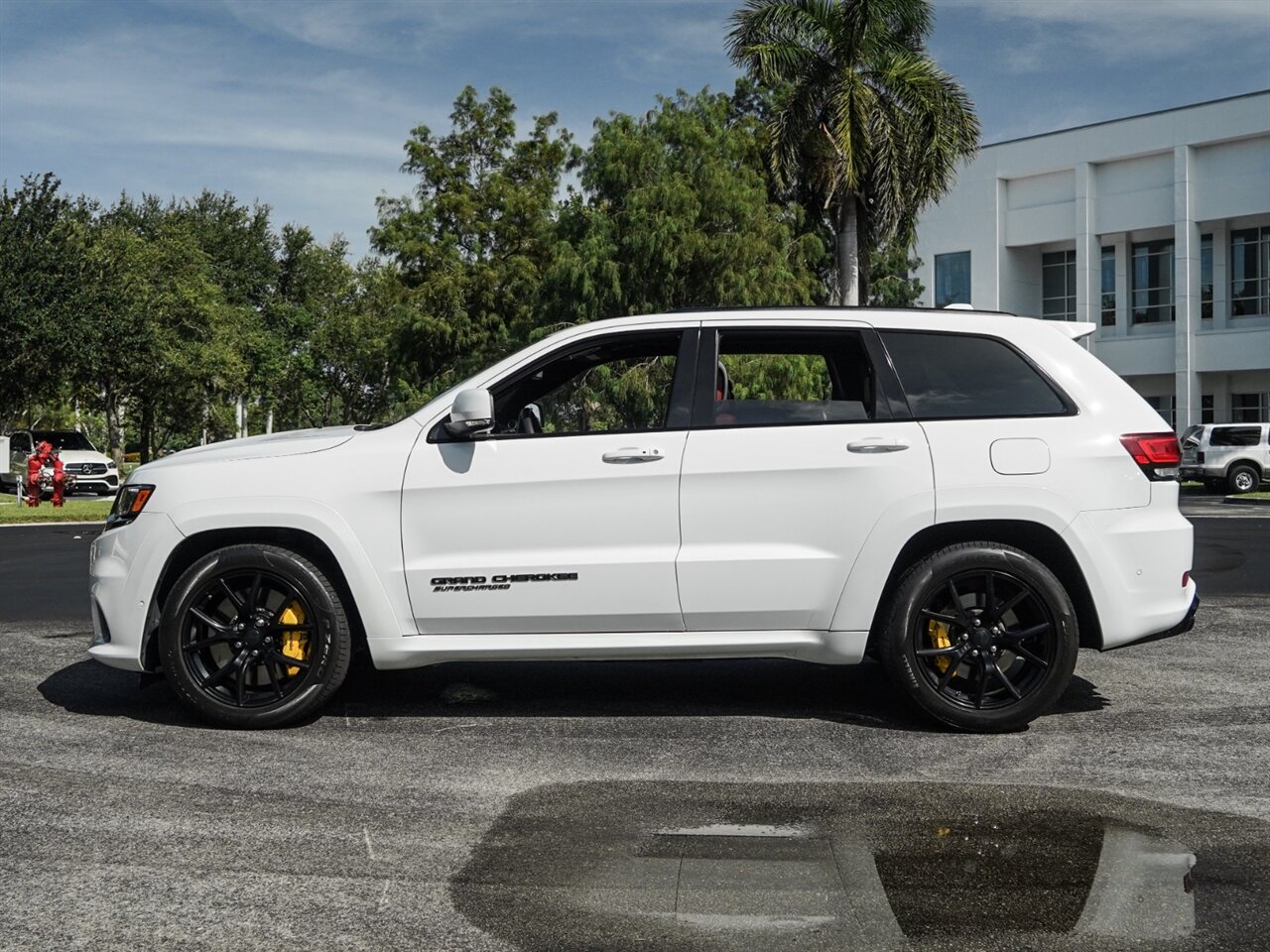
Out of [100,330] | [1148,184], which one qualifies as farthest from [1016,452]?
[1148,184]

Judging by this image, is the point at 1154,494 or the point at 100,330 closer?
the point at 1154,494

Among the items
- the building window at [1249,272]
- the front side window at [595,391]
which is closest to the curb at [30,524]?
the front side window at [595,391]

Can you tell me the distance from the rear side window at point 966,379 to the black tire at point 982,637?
2.10 feet

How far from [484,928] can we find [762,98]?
34.9 meters

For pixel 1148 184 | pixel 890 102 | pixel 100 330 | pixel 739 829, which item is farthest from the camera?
pixel 1148 184

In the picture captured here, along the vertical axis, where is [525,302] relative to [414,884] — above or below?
above

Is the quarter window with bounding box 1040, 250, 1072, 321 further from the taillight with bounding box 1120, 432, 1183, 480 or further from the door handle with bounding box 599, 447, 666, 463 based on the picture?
the door handle with bounding box 599, 447, 666, 463

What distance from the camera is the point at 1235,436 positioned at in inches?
1299

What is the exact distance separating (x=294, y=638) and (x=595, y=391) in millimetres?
1784

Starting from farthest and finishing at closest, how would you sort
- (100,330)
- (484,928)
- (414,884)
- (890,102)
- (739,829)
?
(100,330)
(890,102)
(739,829)
(414,884)
(484,928)

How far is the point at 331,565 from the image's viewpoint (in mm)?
6195

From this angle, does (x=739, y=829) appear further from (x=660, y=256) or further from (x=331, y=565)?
(x=660, y=256)

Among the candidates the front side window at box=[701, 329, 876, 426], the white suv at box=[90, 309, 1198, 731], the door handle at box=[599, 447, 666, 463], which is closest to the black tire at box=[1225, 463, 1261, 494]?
the white suv at box=[90, 309, 1198, 731]

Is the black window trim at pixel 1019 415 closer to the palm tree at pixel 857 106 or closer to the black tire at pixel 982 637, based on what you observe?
the black tire at pixel 982 637
